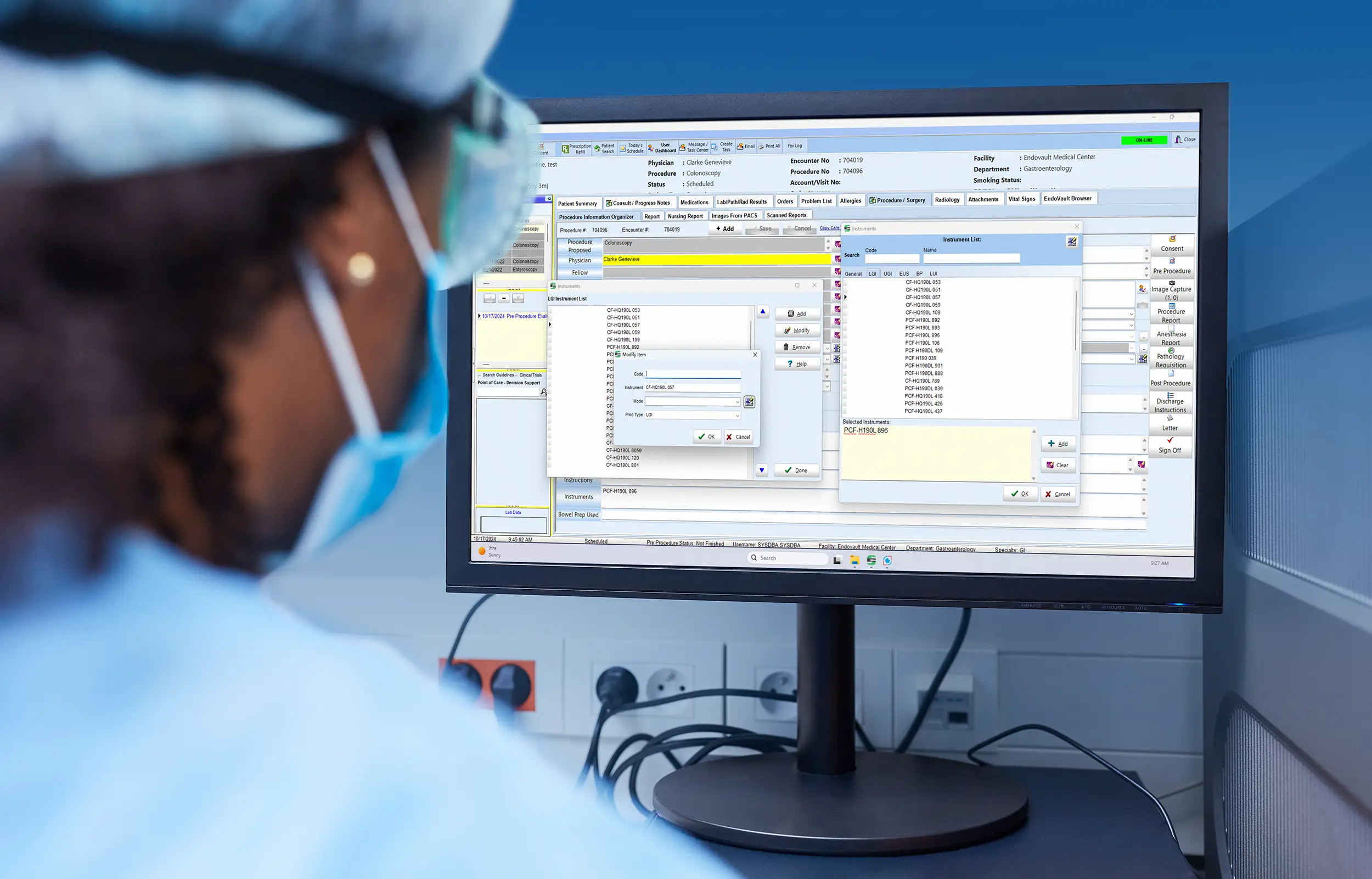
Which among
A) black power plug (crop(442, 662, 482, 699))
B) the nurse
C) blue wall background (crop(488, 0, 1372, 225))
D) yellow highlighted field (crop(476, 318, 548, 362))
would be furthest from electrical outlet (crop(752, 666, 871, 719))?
the nurse

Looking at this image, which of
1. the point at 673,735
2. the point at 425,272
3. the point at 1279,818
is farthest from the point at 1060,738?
the point at 425,272

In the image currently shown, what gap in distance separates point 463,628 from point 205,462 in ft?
2.24

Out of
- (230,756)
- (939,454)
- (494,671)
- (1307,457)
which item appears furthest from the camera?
(494,671)

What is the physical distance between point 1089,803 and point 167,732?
24.9 inches

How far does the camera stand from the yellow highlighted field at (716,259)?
625 mm

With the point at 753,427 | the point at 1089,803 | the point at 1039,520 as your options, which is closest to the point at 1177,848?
the point at 1089,803

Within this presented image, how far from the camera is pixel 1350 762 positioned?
0.45 meters

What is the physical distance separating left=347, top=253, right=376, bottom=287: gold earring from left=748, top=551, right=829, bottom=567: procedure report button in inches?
18.1

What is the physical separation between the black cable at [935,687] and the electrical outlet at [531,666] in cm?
30

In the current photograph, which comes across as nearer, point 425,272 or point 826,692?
point 425,272

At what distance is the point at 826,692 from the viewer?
0.65 m

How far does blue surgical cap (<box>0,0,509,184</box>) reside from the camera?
153 mm

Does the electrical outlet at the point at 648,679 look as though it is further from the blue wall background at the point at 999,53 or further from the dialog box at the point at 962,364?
the blue wall background at the point at 999,53

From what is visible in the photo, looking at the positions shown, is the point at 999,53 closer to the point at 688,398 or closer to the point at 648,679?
the point at 688,398
